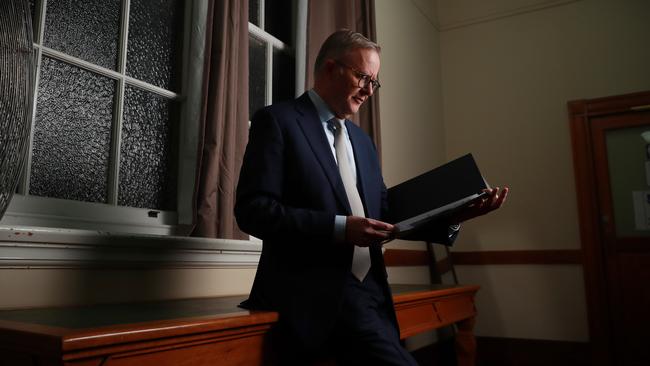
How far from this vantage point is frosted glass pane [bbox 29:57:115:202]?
57.7 inches

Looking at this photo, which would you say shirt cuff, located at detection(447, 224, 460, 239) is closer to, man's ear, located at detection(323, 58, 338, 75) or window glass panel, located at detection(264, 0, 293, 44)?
man's ear, located at detection(323, 58, 338, 75)

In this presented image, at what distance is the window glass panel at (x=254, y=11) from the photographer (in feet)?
7.70

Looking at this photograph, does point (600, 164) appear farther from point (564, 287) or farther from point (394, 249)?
point (394, 249)

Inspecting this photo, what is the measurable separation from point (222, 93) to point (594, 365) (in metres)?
2.95

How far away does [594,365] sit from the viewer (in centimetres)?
336

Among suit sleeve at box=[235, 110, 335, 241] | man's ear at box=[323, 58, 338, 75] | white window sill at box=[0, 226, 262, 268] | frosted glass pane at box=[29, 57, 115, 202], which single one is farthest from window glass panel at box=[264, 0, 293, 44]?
suit sleeve at box=[235, 110, 335, 241]

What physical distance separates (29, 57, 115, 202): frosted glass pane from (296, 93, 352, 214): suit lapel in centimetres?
72

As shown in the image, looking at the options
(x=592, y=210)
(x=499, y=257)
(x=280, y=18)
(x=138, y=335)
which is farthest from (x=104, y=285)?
(x=592, y=210)

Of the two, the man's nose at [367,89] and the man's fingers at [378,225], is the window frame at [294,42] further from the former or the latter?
the man's fingers at [378,225]

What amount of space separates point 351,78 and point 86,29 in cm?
89

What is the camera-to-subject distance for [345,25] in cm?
263

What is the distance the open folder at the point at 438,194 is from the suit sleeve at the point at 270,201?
0.18 m

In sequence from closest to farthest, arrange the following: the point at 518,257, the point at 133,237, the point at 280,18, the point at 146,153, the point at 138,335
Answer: the point at 138,335 < the point at 133,237 < the point at 146,153 < the point at 280,18 < the point at 518,257

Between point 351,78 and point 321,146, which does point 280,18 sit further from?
point 321,146
